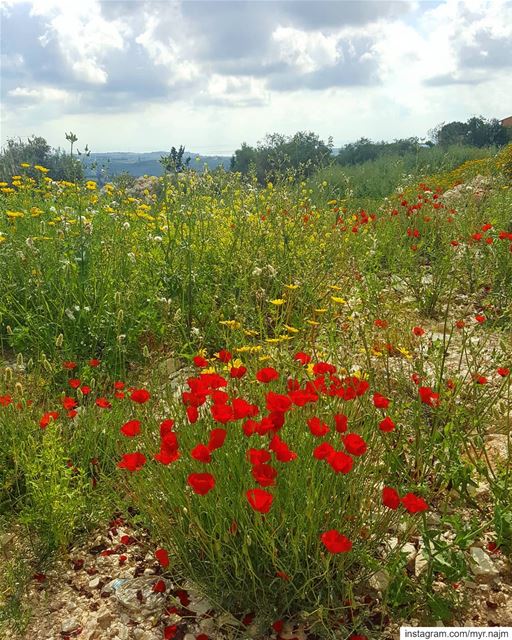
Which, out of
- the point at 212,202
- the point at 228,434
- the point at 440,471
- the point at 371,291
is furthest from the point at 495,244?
the point at 228,434

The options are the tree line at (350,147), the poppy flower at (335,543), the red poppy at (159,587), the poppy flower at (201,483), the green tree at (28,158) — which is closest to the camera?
the poppy flower at (335,543)

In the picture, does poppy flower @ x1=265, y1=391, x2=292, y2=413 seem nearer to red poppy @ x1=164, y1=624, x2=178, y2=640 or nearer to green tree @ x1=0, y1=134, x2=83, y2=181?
red poppy @ x1=164, y1=624, x2=178, y2=640

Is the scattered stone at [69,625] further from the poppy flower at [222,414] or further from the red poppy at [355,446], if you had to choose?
the red poppy at [355,446]

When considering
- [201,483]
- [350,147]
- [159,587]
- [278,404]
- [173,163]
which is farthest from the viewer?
[350,147]

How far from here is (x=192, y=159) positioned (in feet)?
18.9

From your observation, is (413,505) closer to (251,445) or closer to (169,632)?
(251,445)

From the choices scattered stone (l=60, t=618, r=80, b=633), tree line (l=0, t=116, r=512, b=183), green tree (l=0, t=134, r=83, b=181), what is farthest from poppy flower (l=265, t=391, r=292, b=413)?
tree line (l=0, t=116, r=512, b=183)

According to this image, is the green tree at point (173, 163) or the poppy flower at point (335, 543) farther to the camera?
the green tree at point (173, 163)

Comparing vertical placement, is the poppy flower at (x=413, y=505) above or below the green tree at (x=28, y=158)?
below

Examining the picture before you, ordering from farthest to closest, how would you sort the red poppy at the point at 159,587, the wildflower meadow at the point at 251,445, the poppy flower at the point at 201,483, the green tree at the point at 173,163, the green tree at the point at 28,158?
the green tree at the point at 28,158 → the green tree at the point at 173,163 → the red poppy at the point at 159,587 → the wildflower meadow at the point at 251,445 → the poppy flower at the point at 201,483

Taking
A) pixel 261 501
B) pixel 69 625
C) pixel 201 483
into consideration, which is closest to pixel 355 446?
pixel 261 501

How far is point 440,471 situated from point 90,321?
2671 mm

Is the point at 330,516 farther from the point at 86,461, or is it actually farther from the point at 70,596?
the point at 86,461

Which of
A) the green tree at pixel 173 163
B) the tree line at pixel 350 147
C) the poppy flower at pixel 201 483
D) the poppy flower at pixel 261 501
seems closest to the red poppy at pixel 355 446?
the poppy flower at pixel 261 501
